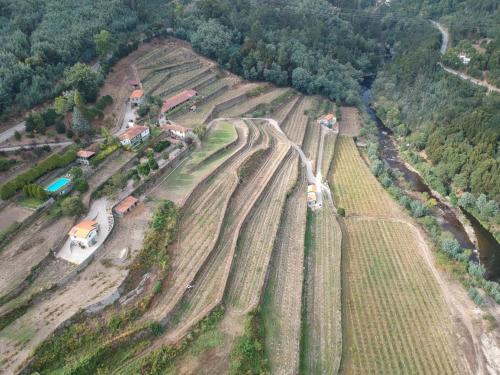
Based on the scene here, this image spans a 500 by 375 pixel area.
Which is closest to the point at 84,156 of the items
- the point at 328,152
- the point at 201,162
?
the point at 201,162

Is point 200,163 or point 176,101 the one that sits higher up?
point 176,101

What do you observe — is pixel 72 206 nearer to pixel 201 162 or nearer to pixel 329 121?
pixel 201 162

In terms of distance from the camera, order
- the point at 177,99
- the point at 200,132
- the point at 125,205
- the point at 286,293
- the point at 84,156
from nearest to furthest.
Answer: the point at 286,293 → the point at 125,205 → the point at 84,156 → the point at 200,132 → the point at 177,99

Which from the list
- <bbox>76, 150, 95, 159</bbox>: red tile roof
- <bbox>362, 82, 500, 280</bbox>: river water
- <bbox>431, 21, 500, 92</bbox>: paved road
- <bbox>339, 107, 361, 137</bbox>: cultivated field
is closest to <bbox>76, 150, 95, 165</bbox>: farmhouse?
<bbox>76, 150, 95, 159</bbox>: red tile roof

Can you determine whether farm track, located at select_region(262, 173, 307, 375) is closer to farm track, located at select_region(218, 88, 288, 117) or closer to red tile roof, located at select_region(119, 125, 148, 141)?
red tile roof, located at select_region(119, 125, 148, 141)

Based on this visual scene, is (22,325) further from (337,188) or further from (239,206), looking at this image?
(337,188)

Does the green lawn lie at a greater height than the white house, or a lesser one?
lesser

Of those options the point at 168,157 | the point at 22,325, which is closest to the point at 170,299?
the point at 22,325
